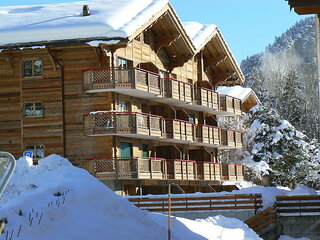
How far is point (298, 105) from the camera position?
88.5m

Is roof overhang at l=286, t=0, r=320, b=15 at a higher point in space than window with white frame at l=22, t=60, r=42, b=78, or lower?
lower

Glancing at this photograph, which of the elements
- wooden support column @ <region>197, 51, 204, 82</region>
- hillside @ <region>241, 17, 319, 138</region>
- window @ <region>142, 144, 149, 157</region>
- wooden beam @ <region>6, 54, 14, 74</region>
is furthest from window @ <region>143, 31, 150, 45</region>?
hillside @ <region>241, 17, 319, 138</region>

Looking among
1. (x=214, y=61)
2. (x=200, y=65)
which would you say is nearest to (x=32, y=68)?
(x=200, y=65)

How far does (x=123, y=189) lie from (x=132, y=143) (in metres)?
2.71

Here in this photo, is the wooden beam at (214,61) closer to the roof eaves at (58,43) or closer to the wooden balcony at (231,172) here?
the wooden balcony at (231,172)

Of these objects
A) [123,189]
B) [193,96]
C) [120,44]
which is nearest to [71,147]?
[123,189]

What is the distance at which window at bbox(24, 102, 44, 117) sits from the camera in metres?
38.0

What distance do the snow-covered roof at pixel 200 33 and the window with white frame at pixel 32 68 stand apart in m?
9.65

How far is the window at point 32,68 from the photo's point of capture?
126ft

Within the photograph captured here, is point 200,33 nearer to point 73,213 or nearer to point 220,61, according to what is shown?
point 220,61

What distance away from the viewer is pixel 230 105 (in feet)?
162

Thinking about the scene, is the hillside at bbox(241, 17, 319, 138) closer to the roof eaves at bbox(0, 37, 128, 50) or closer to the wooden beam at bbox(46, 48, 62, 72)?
the wooden beam at bbox(46, 48, 62, 72)

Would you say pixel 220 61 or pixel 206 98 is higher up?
pixel 220 61

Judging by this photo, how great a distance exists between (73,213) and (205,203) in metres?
16.5
